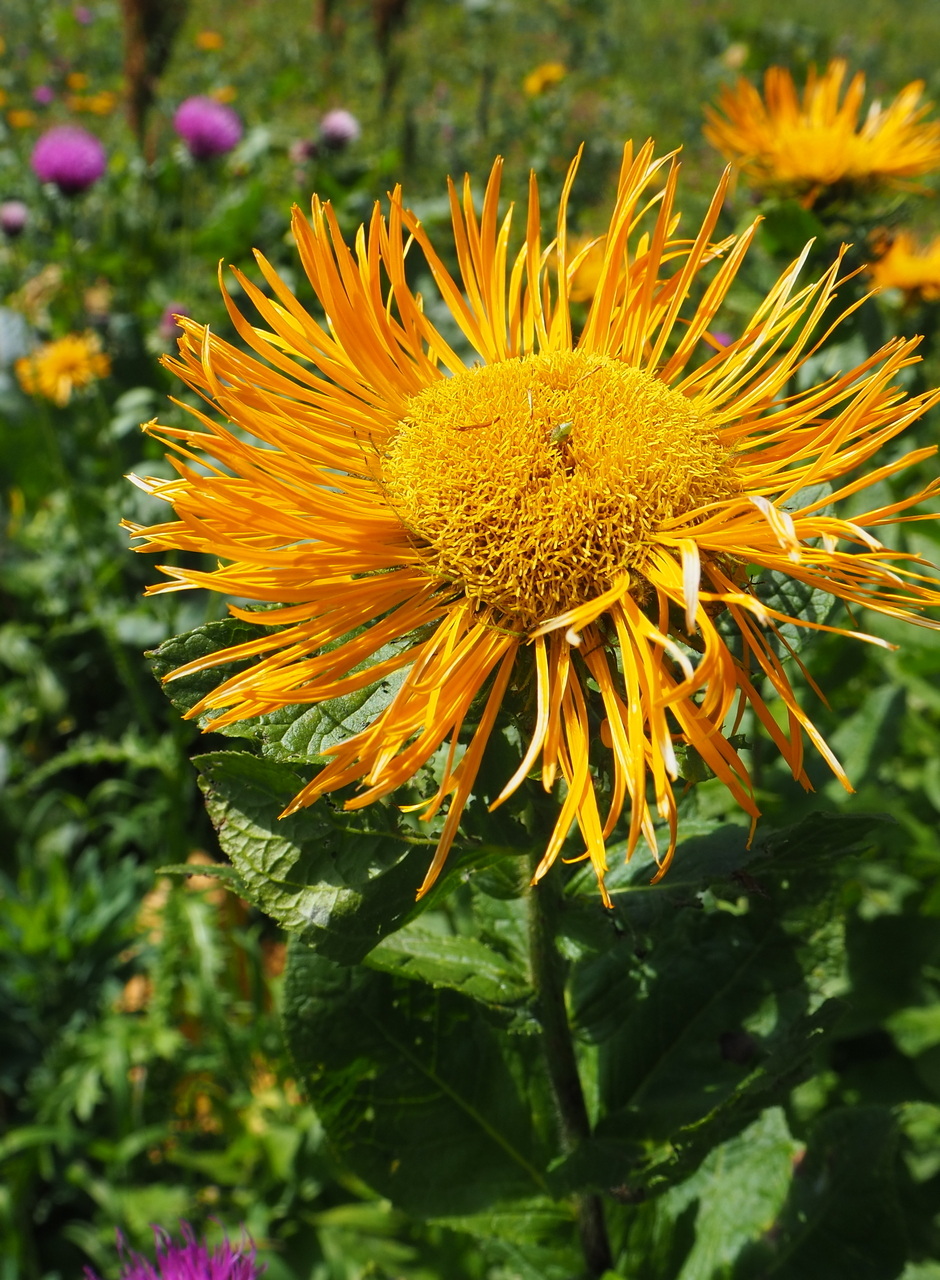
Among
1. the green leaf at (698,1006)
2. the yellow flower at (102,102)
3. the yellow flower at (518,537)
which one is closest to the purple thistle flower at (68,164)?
the yellow flower at (518,537)

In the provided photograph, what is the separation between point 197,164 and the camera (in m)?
4.01

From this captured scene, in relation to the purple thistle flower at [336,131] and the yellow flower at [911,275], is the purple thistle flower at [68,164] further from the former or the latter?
the yellow flower at [911,275]

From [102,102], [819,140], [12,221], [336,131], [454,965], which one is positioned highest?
[102,102]

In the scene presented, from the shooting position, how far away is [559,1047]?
114cm

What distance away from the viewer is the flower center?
89cm

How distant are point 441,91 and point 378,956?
324 inches

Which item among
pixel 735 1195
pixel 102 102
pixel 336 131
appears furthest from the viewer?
pixel 102 102

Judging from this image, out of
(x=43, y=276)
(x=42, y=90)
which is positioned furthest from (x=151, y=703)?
(x=42, y=90)

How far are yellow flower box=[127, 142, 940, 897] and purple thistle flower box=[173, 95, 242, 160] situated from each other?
10.8 ft

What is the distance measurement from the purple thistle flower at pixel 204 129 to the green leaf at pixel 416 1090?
11.7 feet

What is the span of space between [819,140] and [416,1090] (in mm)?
1995

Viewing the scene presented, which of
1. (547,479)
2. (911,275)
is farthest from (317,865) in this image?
(911,275)

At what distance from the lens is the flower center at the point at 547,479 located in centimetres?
89

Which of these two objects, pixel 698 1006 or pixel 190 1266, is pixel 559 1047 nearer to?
pixel 698 1006
